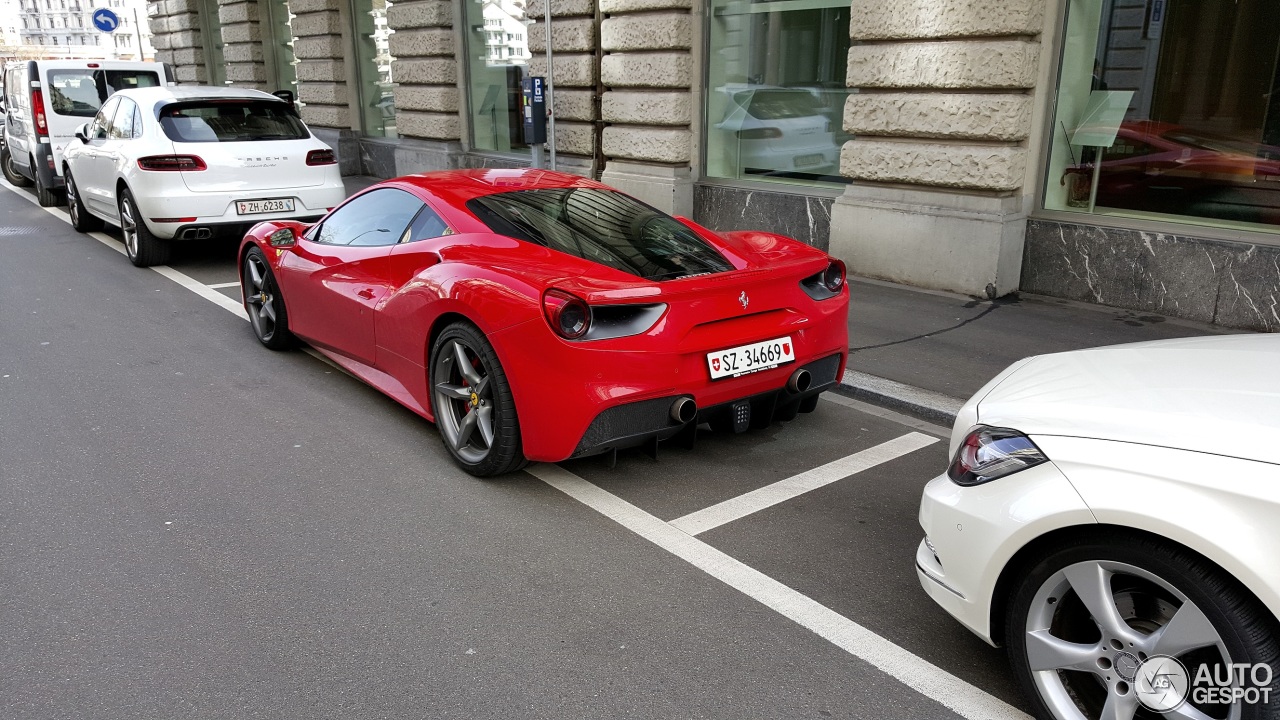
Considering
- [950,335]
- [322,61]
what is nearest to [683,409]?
[950,335]

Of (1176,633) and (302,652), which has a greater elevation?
(1176,633)

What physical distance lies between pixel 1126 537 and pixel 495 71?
1326 centimetres

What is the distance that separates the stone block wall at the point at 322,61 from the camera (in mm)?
17203

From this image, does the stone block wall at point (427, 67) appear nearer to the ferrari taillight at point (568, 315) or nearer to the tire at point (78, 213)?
the tire at point (78, 213)

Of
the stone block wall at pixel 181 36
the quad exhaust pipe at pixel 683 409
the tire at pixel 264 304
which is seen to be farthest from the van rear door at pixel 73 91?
the quad exhaust pipe at pixel 683 409

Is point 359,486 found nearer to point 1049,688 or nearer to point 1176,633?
point 1049,688

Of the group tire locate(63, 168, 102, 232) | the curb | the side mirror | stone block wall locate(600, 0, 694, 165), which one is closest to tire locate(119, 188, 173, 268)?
tire locate(63, 168, 102, 232)

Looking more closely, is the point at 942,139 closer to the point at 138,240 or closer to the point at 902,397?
the point at 902,397

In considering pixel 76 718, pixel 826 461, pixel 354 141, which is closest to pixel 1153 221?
pixel 826 461

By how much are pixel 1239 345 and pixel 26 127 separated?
15.1m

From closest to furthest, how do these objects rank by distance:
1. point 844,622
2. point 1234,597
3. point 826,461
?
point 1234,597, point 844,622, point 826,461

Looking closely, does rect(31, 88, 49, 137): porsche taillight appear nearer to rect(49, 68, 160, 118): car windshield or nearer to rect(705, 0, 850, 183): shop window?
rect(49, 68, 160, 118): car windshield

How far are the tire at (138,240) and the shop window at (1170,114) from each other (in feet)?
26.9

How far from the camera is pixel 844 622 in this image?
3.26 m
